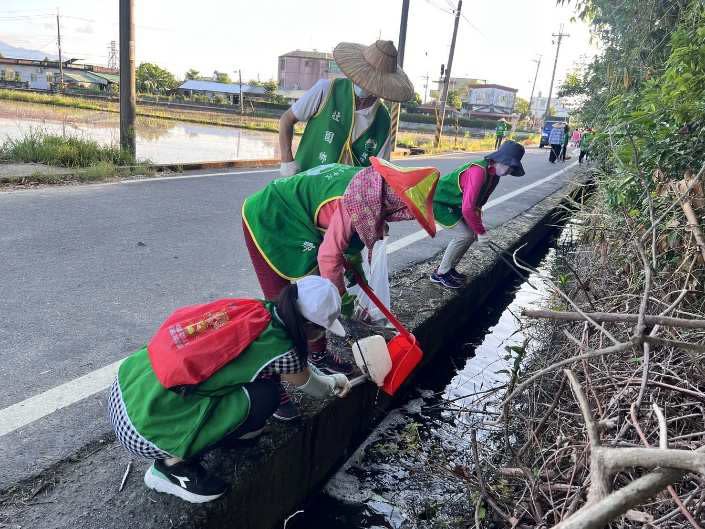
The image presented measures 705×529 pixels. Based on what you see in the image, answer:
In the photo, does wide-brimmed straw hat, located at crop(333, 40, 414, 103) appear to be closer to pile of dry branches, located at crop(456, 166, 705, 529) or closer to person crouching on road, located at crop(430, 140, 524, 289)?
person crouching on road, located at crop(430, 140, 524, 289)

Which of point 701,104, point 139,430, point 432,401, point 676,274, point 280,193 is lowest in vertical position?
point 432,401

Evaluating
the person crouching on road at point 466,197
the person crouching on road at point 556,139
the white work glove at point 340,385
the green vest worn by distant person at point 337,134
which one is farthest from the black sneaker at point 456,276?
the person crouching on road at point 556,139

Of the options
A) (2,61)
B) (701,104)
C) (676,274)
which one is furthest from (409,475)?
(2,61)

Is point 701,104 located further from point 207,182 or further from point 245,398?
point 207,182

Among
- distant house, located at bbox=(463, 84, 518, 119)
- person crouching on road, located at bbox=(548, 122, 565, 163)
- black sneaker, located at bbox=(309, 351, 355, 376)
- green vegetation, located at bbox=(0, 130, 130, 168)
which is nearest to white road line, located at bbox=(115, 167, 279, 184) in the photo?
green vegetation, located at bbox=(0, 130, 130, 168)

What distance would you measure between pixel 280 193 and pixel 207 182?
6243 mm

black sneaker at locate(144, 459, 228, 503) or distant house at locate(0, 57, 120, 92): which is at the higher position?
distant house at locate(0, 57, 120, 92)

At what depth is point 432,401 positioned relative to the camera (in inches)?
147

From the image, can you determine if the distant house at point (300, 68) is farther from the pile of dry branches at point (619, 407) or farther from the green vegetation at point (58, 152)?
the pile of dry branches at point (619, 407)

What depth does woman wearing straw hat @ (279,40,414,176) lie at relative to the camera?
3.29m

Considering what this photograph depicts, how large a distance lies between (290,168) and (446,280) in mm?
1746

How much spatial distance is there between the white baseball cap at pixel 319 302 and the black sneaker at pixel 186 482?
64 centimetres

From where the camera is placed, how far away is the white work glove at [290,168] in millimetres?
3414

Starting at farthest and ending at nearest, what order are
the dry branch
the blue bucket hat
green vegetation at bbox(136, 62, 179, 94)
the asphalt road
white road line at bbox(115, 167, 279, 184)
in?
green vegetation at bbox(136, 62, 179, 94), white road line at bbox(115, 167, 279, 184), the blue bucket hat, the asphalt road, the dry branch
